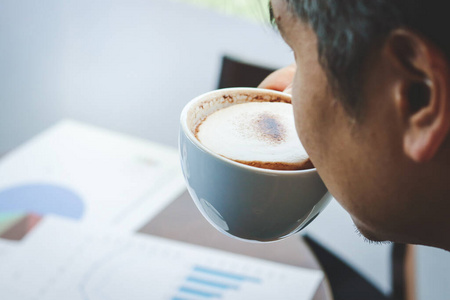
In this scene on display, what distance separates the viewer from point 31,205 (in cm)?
95

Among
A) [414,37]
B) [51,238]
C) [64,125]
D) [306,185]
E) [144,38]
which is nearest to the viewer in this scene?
[414,37]

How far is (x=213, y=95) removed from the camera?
20.0 inches

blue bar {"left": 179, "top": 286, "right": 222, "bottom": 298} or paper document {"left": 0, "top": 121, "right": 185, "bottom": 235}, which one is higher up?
paper document {"left": 0, "top": 121, "right": 185, "bottom": 235}

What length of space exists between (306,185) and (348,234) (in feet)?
5.38

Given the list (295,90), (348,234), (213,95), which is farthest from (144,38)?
(295,90)

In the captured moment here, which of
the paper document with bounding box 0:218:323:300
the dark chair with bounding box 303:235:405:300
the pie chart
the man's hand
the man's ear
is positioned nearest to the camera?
the man's ear

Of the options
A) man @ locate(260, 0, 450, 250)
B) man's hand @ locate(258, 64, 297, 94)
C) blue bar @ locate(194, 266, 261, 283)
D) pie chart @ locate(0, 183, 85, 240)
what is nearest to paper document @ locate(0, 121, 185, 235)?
pie chart @ locate(0, 183, 85, 240)

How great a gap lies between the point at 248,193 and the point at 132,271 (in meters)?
0.44

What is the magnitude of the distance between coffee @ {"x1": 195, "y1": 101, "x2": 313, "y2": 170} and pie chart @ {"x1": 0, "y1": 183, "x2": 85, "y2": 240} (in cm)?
53

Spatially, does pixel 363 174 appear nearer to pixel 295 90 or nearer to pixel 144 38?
pixel 295 90

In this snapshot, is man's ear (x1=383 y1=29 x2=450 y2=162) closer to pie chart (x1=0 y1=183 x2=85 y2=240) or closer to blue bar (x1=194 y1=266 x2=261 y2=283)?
blue bar (x1=194 y1=266 x2=261 y2=283)

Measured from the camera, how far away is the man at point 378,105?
0.93 ft

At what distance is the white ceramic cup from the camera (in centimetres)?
41

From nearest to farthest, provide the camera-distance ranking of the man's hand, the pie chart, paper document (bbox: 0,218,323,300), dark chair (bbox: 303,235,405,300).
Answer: the man's hand → paper document (bbox: 0,218,323,300) → the pie chart → dark chair (bbox: 303,235,405,300)
